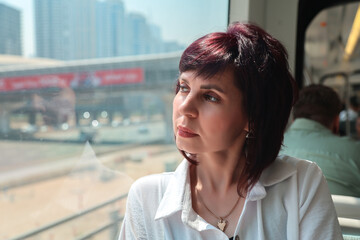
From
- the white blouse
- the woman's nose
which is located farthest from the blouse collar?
the woman's nose

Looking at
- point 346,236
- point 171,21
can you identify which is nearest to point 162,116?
point 171,21

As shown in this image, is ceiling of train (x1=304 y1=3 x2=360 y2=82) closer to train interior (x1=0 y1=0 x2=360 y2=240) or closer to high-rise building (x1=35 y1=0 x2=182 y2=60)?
train interior (x1=0 y1=0 x2=360 y2=240)

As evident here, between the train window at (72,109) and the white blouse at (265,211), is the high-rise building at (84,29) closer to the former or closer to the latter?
the train window at (72,109)

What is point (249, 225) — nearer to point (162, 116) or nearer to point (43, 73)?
point (43, 73)

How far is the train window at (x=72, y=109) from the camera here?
1090 millimetres

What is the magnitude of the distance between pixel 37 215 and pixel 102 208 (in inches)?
10.4

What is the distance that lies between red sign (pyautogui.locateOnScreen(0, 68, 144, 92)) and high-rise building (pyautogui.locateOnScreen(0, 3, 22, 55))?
3.5 inches

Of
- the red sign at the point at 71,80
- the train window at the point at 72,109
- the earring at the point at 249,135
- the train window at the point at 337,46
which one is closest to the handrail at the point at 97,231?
the train window at the point at 72,109

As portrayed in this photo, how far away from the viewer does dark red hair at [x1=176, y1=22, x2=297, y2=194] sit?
829mm

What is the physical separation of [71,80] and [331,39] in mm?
8128

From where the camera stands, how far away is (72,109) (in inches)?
50.3

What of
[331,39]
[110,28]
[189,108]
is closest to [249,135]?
[189,108]

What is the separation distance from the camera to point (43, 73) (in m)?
1.18

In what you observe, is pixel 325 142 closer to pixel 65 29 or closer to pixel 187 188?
pixel 187 188
